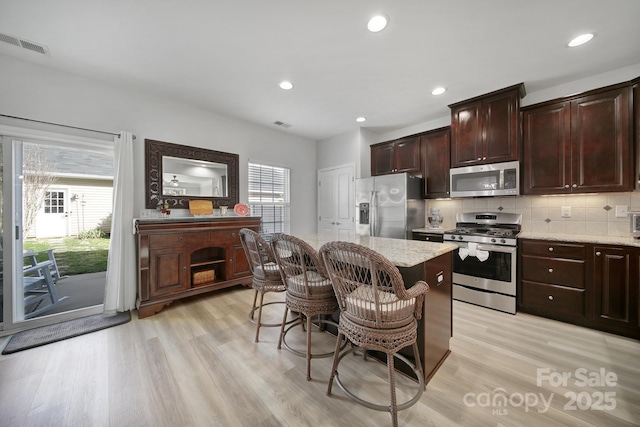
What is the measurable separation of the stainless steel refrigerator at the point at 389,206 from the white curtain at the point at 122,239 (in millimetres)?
3302

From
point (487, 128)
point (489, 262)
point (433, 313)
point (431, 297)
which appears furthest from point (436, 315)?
point (487, 128)

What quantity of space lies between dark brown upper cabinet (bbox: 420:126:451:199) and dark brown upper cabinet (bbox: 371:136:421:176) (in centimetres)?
13

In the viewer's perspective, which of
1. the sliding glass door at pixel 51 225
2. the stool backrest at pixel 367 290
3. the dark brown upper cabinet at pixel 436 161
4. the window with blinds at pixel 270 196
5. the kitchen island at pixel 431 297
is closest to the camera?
the stool backrest at pixel 367 290

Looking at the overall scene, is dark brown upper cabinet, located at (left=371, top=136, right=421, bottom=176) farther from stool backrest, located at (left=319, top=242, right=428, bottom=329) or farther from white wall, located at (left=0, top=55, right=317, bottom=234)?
stool backrest, located at (left=319, top=242, right=428, bottom=329)

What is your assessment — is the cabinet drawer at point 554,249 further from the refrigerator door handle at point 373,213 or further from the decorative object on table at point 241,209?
the decorative object on table at point 241,209

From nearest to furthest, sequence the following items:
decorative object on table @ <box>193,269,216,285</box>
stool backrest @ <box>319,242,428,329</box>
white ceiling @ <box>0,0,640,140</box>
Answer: stool backrest @ <box>319,242,428,329</box> → white ceiling @ <box>0,0,640,140</box> → decorative object on table @ <box>193,269,216,285</box>

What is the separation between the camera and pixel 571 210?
9.53 feet

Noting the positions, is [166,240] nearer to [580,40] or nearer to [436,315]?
[436,315]

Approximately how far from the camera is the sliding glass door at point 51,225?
2.40 meters

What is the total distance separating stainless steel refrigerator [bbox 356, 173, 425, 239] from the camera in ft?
12.0

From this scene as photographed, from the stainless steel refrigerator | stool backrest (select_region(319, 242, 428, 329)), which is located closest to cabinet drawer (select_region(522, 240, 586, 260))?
the stainless steel refrigerator

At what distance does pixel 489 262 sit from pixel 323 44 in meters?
3.09

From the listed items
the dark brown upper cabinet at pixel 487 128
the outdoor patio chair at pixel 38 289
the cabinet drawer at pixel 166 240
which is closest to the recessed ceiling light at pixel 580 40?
the dark brown upper cabinet at pixel 487 128

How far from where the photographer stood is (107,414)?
1.45 metres
